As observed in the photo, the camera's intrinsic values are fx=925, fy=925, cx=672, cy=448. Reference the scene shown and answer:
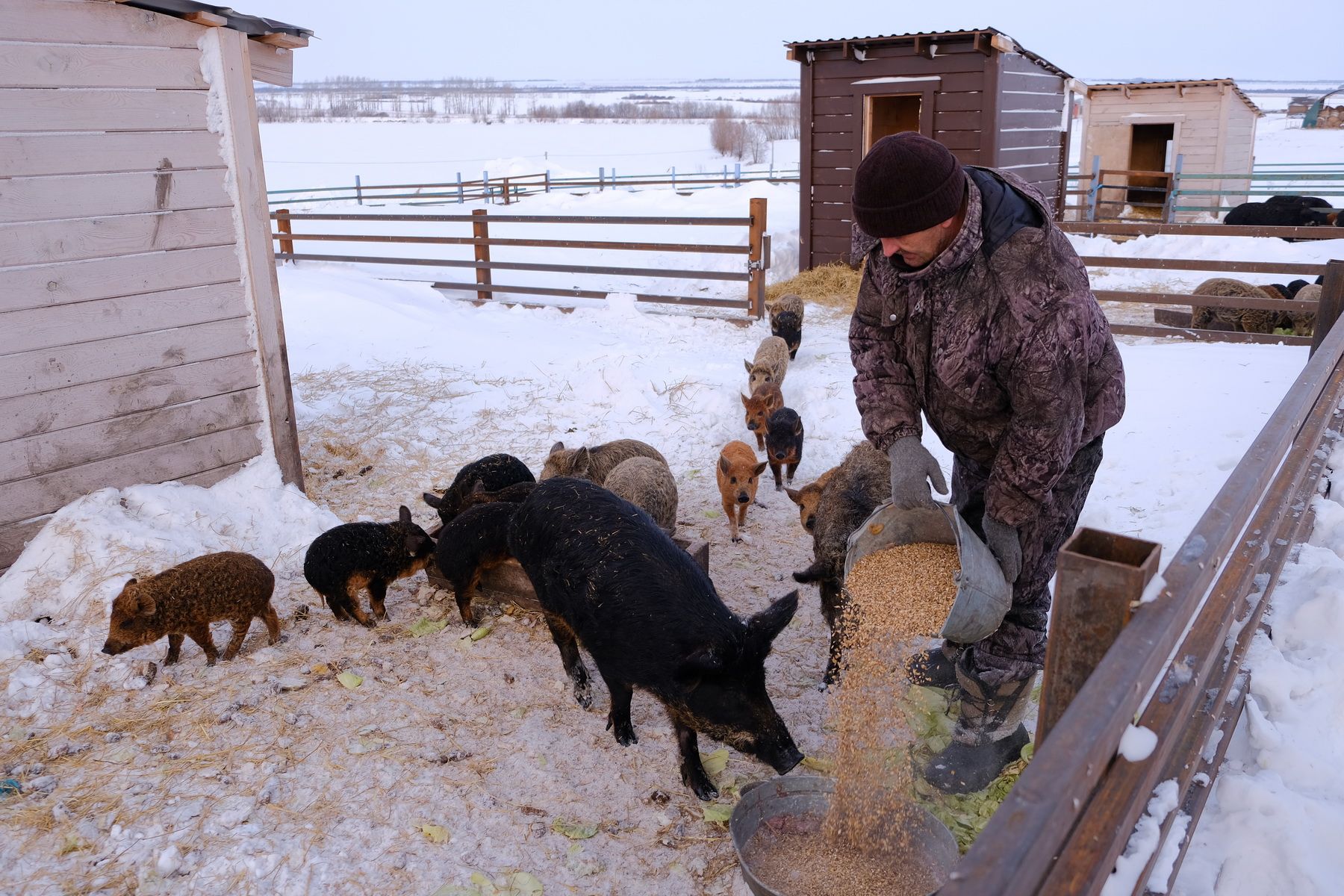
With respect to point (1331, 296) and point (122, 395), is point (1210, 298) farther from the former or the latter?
point (122, 395)

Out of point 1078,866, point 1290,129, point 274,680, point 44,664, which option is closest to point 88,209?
point 44,664

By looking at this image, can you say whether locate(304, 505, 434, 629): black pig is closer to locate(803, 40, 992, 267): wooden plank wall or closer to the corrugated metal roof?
the corrugated metal roof

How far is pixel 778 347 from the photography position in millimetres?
10523

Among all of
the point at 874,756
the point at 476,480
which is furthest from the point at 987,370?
the point at 476,480

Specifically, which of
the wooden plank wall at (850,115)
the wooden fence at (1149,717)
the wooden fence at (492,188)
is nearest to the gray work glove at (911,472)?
the wooden fence at (1149,717)

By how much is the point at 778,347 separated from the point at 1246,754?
7.41 metres

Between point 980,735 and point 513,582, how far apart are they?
2838 mm

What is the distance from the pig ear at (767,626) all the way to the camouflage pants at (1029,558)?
87 cm

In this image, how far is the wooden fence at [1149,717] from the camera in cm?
158

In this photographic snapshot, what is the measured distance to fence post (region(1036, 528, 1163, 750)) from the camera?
2.12m

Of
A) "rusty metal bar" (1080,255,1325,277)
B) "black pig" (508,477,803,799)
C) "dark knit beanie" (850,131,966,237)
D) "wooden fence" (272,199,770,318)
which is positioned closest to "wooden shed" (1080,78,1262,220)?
"rusty metal bar" (1080,255,1325,277)

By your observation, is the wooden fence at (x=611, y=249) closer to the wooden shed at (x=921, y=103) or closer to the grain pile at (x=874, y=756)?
the wooden shed at (x=921, y=103)

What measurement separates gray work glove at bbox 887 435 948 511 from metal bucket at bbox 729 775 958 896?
3.96ft

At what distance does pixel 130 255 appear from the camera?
20.4 ft
